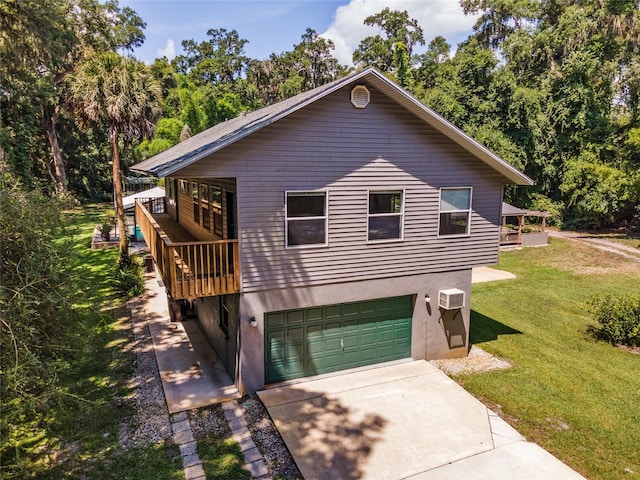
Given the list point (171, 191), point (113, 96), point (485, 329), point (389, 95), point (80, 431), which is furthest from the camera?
point (171, 191)

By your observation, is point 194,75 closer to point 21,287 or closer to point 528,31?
point 528,31

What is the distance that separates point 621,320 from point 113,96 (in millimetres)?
18358

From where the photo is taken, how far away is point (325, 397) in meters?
9.36

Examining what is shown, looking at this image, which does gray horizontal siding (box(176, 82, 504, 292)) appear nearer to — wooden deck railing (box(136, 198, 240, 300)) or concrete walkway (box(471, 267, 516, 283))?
wooden deck railing (box(136, 198, 240, 300))

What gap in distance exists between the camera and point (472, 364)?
11.4m

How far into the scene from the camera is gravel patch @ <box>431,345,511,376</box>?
36.0 ft

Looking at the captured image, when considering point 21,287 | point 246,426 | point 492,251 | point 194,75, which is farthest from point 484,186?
point 194,75

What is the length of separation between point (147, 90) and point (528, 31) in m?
35.6

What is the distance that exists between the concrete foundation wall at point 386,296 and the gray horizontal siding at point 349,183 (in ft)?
0.77

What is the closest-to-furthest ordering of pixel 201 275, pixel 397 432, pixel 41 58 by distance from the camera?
1. pixel 397 432
2. pixel 201 275
3. pixel 41 58

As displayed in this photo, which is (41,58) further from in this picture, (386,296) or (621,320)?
(621,320)

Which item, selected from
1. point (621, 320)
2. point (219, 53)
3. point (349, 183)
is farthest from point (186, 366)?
point (219, 53)

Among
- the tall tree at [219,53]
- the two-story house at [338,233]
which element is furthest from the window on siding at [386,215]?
the tall tree at [219,53]

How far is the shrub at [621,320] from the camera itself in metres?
13.0
